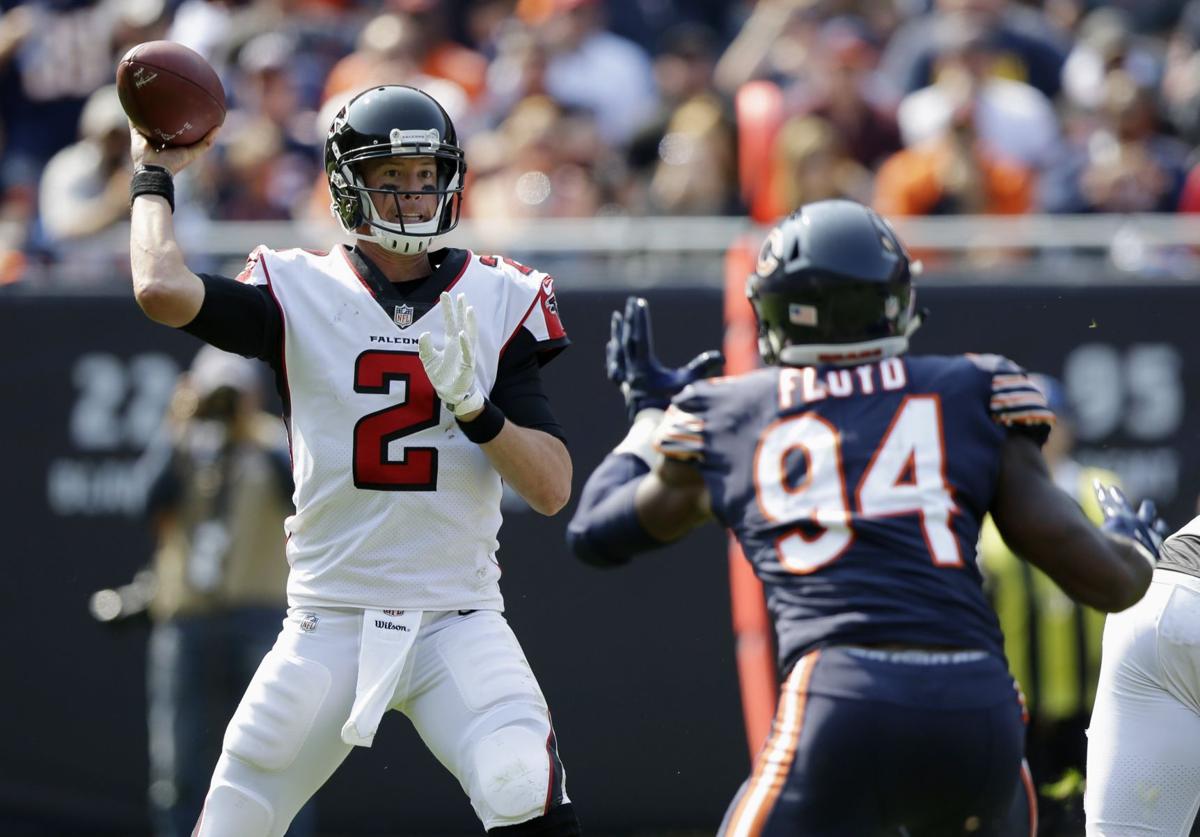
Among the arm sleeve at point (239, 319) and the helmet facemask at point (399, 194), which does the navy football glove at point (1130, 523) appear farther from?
the arm sleeve at point (239, 319)

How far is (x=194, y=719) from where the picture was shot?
7152mm

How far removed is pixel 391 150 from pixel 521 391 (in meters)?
0.62

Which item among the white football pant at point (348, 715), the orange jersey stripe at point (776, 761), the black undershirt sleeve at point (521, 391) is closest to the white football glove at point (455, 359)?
the black undershirt sleeve at point (521, 391)

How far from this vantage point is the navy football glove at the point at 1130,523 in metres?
3.92

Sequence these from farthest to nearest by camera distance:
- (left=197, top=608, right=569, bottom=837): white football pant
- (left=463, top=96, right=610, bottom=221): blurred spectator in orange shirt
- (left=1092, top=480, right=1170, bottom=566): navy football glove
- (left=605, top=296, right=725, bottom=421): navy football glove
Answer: (left=463, top=96, right=610, bottom=221): blurred spectator in orange shirt → (left=605, top=296, right=725, bottom=421): navy football glove → (left=197, top=608, right=569, bottom=837): white football pant → (left=1092, top=480, right=1170, bottom=566): navy football glove

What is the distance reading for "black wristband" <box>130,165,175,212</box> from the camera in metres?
4.22

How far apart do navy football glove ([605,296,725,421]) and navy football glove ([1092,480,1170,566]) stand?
98cm

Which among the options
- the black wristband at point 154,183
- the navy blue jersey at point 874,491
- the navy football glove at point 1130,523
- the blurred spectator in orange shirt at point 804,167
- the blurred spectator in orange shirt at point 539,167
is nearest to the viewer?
the navy blue jersey at point 874,491

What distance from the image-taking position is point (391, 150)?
4297 mm

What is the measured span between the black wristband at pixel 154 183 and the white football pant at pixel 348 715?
101 centimetres

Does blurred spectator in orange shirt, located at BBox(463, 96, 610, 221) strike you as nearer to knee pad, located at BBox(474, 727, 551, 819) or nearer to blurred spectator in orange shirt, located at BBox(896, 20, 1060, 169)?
blurred spectator in orange shirt, located at BBox(896, 20, 1060, 169)

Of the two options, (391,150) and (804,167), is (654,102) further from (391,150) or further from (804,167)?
(391,150)

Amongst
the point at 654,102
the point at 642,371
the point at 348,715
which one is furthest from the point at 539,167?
the point at 348,715

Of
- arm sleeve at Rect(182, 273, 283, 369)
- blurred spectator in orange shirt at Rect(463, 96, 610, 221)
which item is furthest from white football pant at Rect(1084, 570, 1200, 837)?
blurred spectator in orange shirt at Rect(463, 96, 610, 221)
